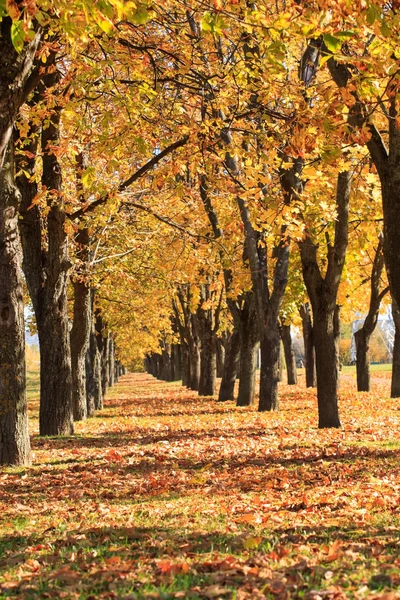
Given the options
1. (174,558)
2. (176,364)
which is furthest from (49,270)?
(176,364)

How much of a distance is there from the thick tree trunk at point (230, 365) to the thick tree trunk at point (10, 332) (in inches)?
552

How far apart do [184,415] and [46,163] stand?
358 inches

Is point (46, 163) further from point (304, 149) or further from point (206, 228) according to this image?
point (206, 228)

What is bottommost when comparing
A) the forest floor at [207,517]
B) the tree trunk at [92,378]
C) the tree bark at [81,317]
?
the forest floor at [207,517]

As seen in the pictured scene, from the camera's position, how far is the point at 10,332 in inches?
388

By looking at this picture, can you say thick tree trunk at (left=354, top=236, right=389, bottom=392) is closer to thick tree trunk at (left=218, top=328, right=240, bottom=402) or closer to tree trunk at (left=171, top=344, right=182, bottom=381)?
thick tree trunk at (left=218, top=328, right=240, bottom=402)

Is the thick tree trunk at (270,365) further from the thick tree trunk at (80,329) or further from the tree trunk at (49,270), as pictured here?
the tree trunk at (49,270)

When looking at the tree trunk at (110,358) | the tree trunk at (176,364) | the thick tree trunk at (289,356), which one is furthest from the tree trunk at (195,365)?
the tree trunk at (176,364)

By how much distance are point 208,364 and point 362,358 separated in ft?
22.2

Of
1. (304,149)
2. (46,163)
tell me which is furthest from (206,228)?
(304,149)

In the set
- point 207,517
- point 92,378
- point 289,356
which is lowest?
point 207,517

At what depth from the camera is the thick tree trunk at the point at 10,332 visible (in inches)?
386

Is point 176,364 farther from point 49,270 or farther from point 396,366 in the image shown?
point 49,270

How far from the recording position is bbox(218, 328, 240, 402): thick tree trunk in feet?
79.2
